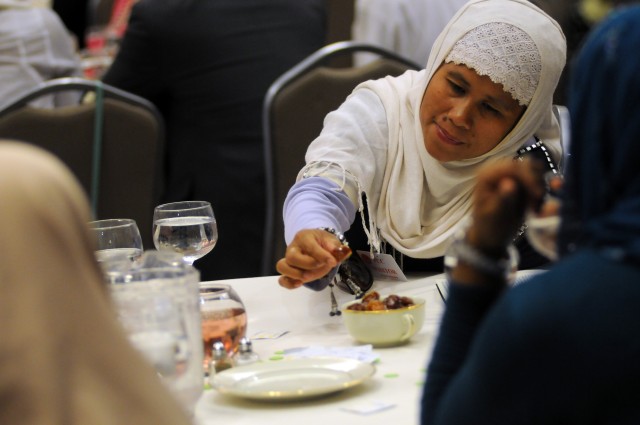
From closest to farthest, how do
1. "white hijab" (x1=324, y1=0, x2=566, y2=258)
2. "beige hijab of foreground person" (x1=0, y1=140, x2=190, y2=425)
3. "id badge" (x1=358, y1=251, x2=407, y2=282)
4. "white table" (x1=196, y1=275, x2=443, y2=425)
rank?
"beige hijab of foreground person" (x1=0, y1=140, x2=190, y2=425) < "white table" (x1=196, y1=275, x2=443, y2=425) < "id badge" (x1=358, y1=251, x2=407, y2=282) < "white hijab" (x1=324, y1=0, x2=566, y2=258)

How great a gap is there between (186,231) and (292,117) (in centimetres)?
106

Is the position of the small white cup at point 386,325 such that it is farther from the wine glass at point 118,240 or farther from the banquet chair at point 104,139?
the banquet chair at point 104,139

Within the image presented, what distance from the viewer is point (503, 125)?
2.42m

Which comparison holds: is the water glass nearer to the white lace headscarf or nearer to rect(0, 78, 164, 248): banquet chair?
the white lace headscarf

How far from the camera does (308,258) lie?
6.66ft

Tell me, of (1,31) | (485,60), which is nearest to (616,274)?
(485,60)

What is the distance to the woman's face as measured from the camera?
2.38 metres

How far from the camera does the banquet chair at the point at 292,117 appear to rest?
3041 mm

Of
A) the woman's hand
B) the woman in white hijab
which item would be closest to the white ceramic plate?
the woman's hand

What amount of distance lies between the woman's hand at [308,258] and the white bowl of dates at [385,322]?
219 millimetres

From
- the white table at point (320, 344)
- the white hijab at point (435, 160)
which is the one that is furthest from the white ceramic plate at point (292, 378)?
the white hijab at point (435, 160)

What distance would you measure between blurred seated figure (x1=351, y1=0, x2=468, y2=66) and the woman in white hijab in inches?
51.0

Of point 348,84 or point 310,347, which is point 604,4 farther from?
point 348,84

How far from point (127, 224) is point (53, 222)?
3.95 feet
